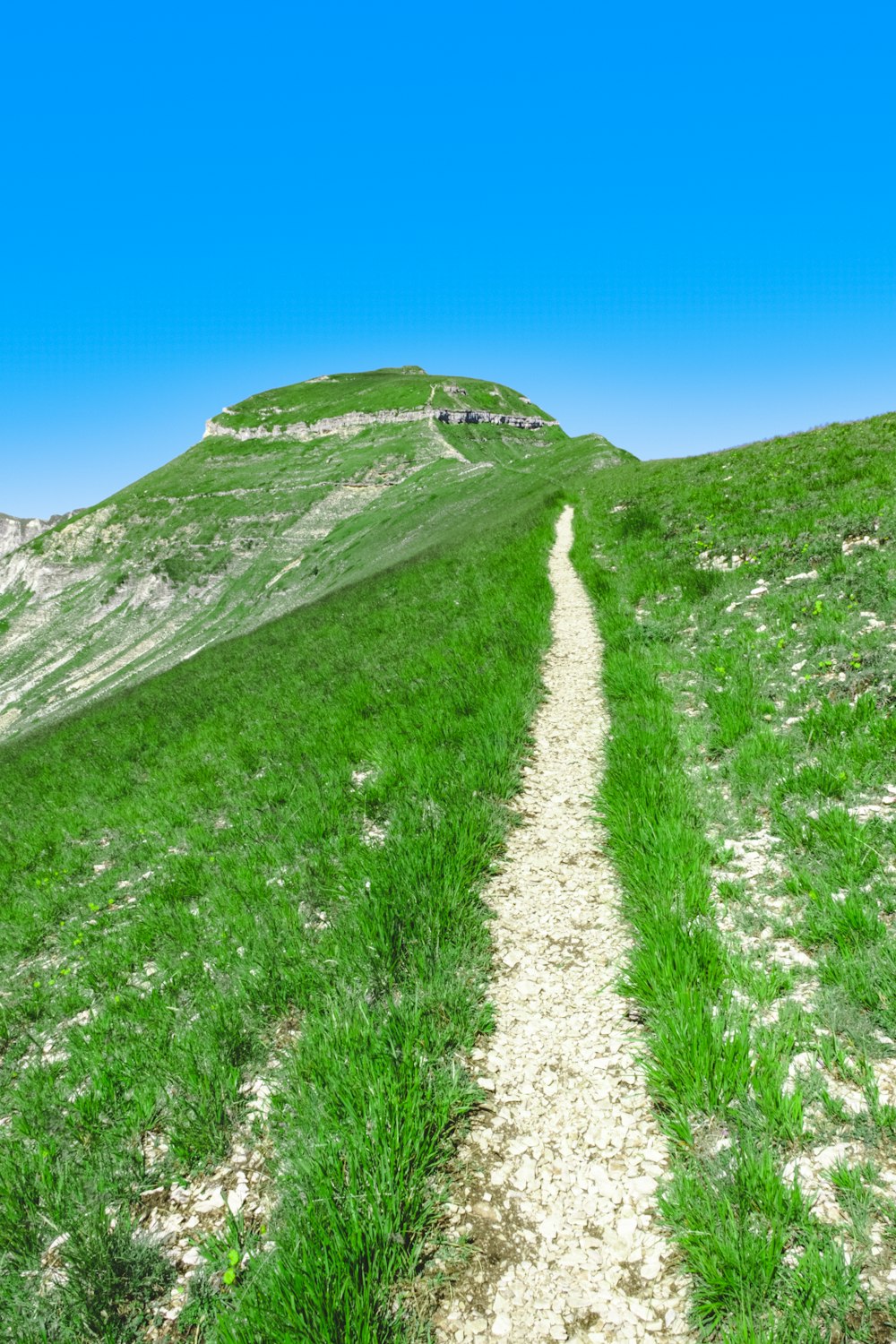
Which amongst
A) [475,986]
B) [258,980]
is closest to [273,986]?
[258,980]

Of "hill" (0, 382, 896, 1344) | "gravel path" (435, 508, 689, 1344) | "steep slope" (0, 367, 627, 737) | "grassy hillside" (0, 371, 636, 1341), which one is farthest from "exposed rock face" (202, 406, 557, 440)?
"gravel path" (435, 508, 689, 1344)

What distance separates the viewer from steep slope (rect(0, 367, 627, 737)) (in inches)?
3359

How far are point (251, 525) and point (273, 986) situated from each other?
5218 inches

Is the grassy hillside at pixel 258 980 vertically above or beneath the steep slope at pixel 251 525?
beneath

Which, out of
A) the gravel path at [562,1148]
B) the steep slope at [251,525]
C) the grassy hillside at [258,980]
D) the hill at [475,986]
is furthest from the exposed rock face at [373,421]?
the gravel path at [562,1148]

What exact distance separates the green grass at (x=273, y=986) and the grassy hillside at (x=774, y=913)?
175 cm

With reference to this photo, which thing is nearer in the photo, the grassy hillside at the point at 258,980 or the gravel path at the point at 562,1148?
the gravel path at the point at 562,1148

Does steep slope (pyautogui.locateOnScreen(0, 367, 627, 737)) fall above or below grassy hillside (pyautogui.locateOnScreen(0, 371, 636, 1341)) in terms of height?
above

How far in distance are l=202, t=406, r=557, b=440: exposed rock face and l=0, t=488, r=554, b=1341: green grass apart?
540 feet

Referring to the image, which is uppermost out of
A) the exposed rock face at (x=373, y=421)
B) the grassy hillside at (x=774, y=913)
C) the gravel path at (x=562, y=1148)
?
the exposed rock face at (x=373, y=421)

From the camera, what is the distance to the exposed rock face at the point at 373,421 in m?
164

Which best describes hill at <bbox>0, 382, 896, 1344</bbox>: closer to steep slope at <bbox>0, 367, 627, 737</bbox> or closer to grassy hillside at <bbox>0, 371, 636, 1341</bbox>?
grassy hillside at <bbox>0, 371, 636, 1341</bbox>

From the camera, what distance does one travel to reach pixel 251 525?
A: 12612 cm

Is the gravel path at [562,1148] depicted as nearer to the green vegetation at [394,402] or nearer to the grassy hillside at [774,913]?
the grassy hillside at [774,913]
